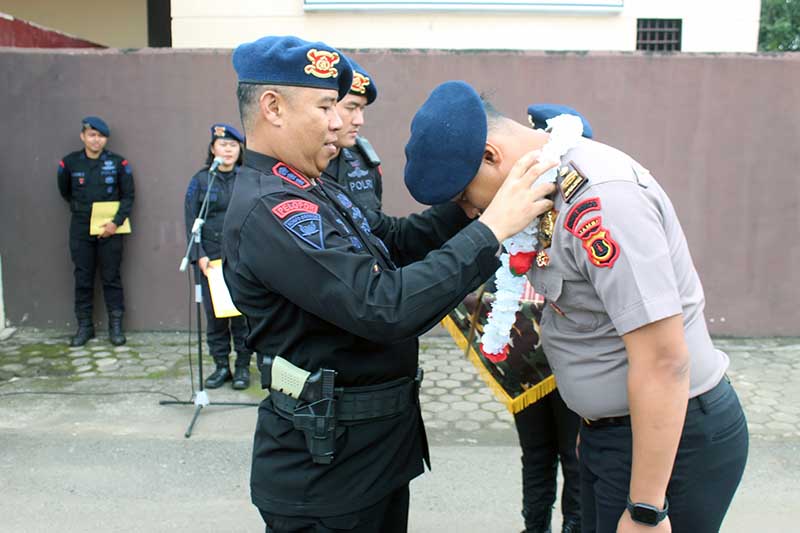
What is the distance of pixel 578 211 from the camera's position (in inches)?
63.7

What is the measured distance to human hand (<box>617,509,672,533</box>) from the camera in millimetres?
1669

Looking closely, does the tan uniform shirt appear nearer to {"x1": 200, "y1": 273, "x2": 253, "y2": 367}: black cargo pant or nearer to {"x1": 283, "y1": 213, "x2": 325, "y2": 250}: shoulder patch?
{"x1": 283, "y1": 213, "x2": 325, "y2": 250}: shoulder patch

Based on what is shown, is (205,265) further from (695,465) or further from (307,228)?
(695,465)

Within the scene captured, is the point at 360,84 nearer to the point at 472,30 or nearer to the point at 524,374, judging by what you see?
the point at 524,374

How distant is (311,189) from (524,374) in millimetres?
1282

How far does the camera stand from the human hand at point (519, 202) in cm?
167

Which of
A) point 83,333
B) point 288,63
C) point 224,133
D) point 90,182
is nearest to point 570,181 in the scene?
point 288,63

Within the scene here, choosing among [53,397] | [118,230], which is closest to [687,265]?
[53,397]

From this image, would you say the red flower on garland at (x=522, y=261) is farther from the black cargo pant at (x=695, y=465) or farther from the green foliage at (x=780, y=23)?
the green foliage at (x=780, y=23)

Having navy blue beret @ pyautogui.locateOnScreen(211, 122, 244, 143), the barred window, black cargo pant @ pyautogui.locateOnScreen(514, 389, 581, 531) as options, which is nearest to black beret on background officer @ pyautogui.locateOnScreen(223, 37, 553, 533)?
black cargo pant @ pyautogui.locateOnScreen(514, 389, 581, 531)

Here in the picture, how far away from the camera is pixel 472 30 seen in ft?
26.2

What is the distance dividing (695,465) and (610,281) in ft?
1.78

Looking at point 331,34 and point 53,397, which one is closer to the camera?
point 53,397

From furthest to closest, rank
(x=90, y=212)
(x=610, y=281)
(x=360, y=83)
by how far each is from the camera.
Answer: (x=90, y=212)
(x=360, y=83)
(x=610, y=281)
